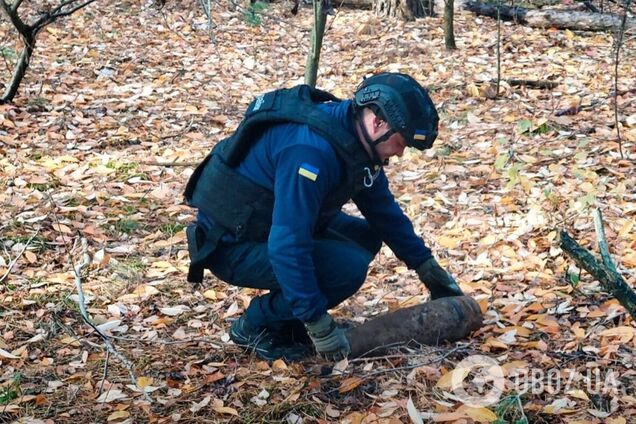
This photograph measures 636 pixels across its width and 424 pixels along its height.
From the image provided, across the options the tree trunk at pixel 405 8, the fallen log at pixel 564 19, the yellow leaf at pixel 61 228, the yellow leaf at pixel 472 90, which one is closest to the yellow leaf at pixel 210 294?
the yellow leaf at pixel 61 228

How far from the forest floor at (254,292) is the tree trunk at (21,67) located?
14 centimetres

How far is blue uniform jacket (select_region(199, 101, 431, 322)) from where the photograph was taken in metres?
2.91

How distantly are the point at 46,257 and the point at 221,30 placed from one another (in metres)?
5.27

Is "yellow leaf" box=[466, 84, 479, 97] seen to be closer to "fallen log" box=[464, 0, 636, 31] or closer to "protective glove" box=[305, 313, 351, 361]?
"fallen log" box=[464, 0, 636, 31]

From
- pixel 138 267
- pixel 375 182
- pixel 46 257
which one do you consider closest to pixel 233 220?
pixel 375 182

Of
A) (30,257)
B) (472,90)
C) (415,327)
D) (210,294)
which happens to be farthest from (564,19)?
(30,257)

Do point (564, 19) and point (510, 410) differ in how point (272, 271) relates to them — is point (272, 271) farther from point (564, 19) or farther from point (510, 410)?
point (564, 19)

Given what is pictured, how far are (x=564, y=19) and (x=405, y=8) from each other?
1767mm

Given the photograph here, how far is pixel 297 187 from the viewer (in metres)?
2.90

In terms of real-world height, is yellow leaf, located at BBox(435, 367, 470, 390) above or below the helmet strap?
below

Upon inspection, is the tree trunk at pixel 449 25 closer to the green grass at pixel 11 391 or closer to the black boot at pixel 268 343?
the black boot at pixel 268 343

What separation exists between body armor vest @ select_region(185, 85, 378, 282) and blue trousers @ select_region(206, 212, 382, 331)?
7 centimetres

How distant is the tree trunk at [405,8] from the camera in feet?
30.5

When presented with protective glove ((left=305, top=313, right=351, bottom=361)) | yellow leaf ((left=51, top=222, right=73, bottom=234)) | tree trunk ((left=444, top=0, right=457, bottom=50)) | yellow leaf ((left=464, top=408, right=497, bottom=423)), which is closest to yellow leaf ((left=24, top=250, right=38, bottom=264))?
yellow leaf ((left=51, top=222, right=73, bottom=234))
